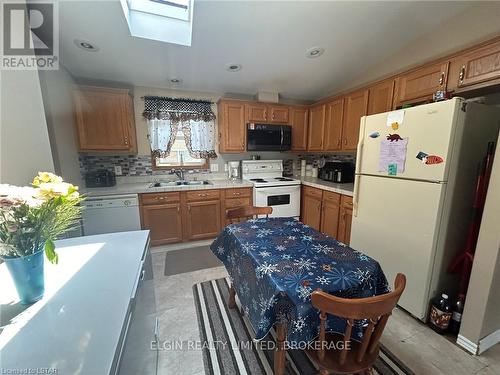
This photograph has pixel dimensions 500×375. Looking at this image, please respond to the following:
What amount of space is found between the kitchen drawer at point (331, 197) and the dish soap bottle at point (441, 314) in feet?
4.28

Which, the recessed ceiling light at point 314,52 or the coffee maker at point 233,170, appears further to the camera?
the coffee maker at point 233,170

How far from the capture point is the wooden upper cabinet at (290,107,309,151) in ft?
11.7

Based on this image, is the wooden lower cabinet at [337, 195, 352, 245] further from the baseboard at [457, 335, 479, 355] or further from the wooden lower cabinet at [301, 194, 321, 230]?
the baseboard at [457, 335, 479, 355]

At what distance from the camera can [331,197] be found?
2762 mm

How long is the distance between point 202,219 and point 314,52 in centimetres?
257

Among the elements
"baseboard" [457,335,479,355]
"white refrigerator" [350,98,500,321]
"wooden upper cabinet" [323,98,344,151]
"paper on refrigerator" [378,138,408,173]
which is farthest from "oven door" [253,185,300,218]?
"baseboard" [457,335,479,355]

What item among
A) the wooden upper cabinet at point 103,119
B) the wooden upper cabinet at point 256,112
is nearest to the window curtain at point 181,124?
the wooden upper cabinet at point 103,119

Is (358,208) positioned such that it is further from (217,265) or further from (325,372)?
(217,265)

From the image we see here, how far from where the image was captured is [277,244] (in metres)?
1.35

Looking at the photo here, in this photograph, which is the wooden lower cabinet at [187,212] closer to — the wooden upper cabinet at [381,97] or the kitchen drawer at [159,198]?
the kitchen drawer at [159,198]

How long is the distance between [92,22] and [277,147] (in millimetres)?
2594

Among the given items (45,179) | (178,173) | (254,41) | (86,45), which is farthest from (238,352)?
(86,45)

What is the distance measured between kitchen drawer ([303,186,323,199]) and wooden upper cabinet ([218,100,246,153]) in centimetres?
118

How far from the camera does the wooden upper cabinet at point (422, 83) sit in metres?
1.81
